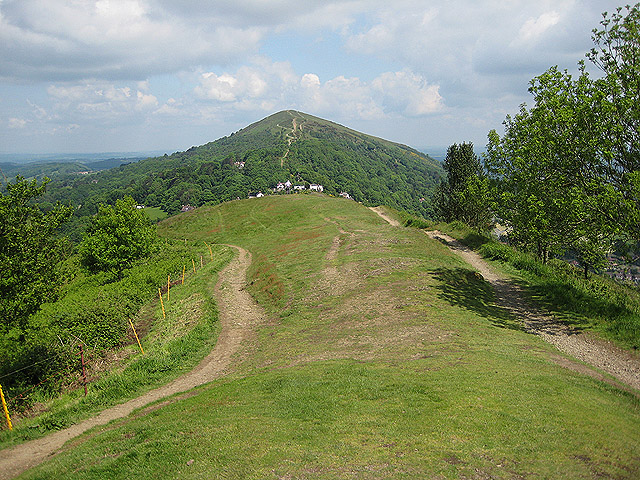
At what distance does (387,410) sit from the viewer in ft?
37.1

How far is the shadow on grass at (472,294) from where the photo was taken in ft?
71.6

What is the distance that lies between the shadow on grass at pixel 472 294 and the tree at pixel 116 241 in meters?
33.5

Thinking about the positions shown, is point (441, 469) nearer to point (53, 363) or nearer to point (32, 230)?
point (53, 363)

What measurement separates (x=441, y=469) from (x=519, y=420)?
3288mm

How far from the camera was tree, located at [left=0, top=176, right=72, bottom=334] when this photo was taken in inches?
745

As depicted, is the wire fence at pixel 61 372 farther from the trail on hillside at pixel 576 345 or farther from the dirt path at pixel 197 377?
the trail on hillside at pixel 576 345

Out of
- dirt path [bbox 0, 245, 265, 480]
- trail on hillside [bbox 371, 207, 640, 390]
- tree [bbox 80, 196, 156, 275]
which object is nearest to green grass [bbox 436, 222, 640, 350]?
trail on hillside [bbox 371, 207, 640, 390]

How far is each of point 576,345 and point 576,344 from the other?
0.12 m

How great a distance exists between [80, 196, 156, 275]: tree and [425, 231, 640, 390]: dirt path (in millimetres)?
37777

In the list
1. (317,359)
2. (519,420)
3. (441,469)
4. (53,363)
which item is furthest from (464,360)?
(53,363)

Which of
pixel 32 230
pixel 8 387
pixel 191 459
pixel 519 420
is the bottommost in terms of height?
pixel 8 387

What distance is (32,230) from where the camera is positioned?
20.2 meters

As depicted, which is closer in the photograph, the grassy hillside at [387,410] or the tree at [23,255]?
the grassy hillside at [387,410]

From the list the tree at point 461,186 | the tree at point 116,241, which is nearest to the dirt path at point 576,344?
the tree at point 461,186
